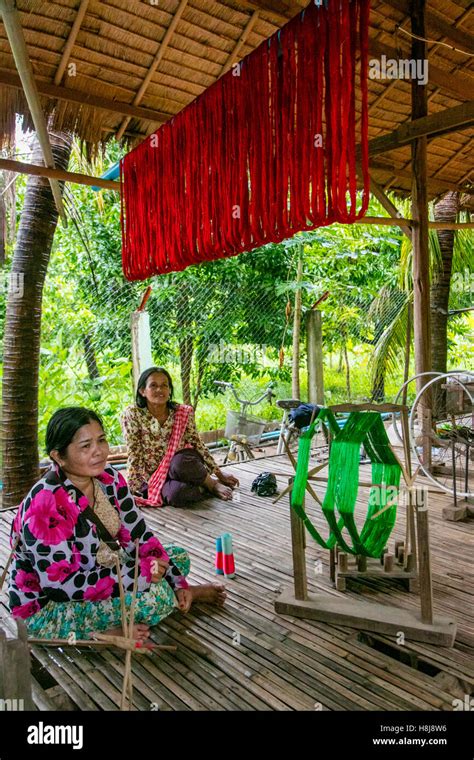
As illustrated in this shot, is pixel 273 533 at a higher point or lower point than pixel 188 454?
lower

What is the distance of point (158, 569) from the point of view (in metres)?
2.42

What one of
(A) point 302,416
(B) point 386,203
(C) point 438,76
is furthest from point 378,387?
(C) point 438,76

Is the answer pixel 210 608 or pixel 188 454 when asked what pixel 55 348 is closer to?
pixel 188 454

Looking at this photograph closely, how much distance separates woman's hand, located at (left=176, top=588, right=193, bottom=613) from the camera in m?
2.53

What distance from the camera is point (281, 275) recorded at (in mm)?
7613

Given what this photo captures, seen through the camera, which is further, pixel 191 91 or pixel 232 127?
pixel 191 91

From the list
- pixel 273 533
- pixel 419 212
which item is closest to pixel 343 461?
pixel 273 533
